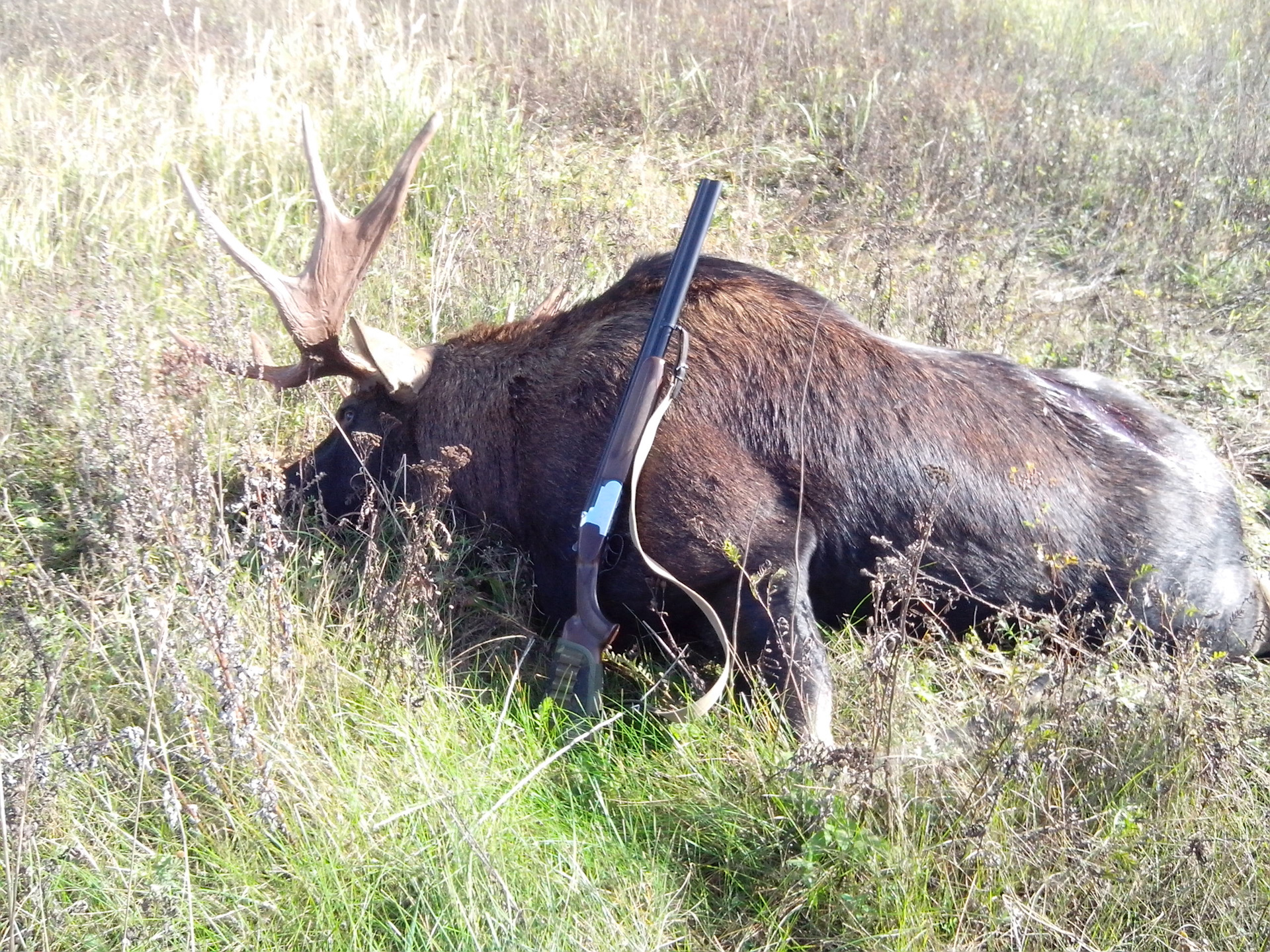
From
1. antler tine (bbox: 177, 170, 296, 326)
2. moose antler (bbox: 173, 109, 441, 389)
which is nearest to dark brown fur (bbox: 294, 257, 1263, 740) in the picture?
moose antler (bbox: 173, 109, 441, 389)

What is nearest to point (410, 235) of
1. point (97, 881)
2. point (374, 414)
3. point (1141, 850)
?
point (374, 414)

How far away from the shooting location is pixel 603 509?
343cm

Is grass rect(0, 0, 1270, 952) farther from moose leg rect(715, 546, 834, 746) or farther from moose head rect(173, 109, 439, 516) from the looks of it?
moose head rect(173, 109, 439, 516)

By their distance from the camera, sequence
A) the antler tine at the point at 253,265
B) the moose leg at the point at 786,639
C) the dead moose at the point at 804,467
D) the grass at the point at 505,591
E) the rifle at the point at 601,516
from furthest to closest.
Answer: the antler tine at the point at 253,265, the dead moose at the point at 804,467, the rifle at the point at 601,516, the moose leg at the point at 786,639, the grass at the point at 505,591

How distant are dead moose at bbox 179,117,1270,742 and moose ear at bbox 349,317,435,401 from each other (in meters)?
0.01

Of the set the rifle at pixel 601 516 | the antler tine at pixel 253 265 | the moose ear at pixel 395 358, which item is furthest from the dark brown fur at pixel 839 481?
the antler tine at pixel 253 265

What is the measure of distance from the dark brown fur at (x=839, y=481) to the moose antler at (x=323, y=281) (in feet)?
2.43

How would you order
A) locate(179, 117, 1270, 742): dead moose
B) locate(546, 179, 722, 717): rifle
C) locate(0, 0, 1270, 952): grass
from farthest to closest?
1. locate(179, 117, 1270, 742): dead moose
2. locate(546, 179, 722, 717): rifle
3. locate(0, 0, 1270, 952): grass

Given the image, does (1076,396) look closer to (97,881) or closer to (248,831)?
(248,831)

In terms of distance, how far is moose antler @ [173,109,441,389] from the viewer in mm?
3861

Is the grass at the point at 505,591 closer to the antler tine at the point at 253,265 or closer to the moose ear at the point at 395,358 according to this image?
the antler tine at the point at 253,265

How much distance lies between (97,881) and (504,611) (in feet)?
5.63

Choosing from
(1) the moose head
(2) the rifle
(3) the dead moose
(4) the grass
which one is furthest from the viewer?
(1) the moose head

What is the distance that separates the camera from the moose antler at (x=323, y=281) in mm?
3861
